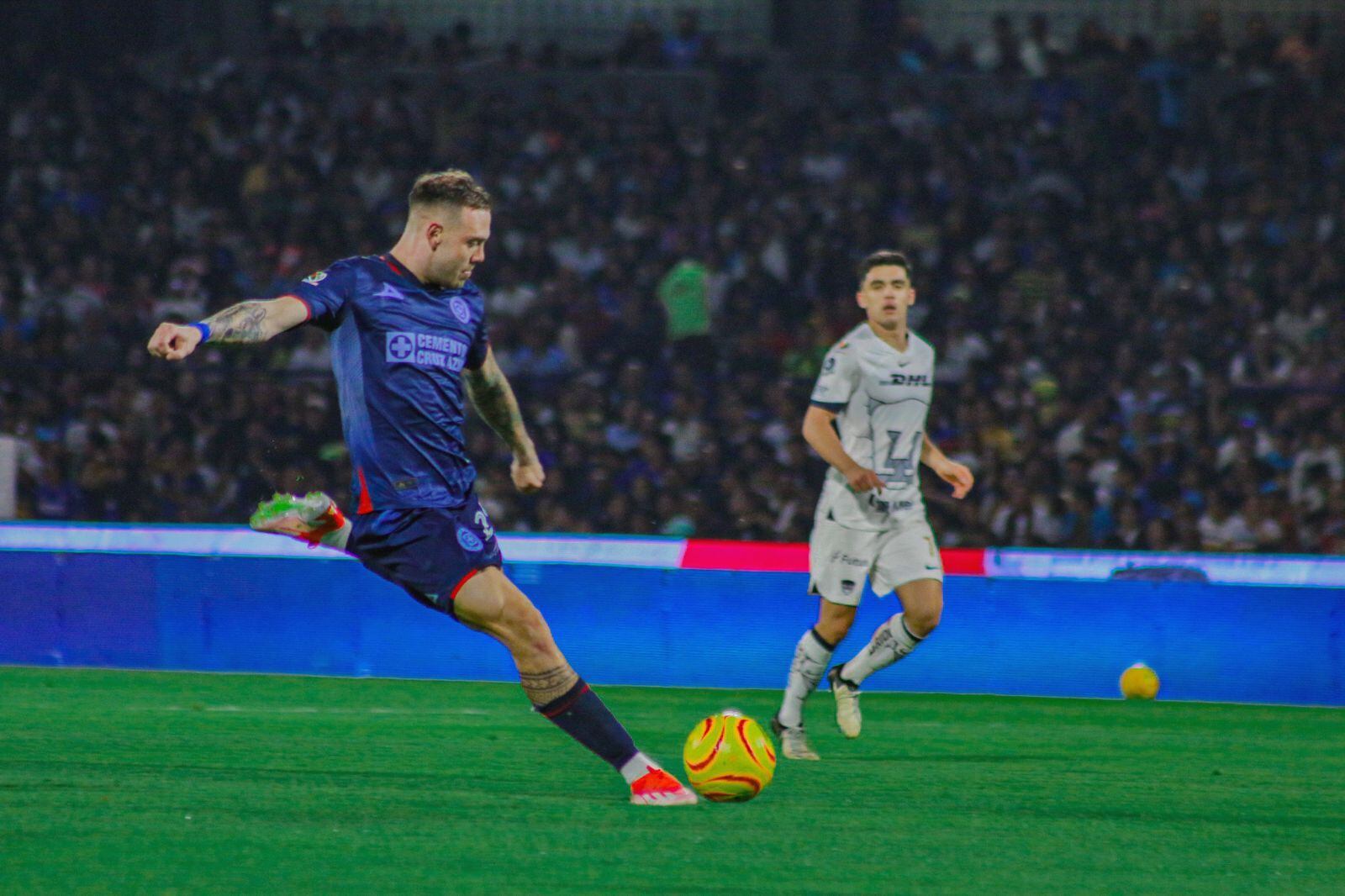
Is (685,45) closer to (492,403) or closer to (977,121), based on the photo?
(977,121)

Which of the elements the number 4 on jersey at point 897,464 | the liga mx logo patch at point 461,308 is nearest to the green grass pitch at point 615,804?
the number 4 on jersey at point 897,464

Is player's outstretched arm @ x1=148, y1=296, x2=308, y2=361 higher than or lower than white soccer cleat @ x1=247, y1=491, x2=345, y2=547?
higher

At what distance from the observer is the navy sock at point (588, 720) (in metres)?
5.70

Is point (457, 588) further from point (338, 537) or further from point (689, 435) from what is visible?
point (689, 435)

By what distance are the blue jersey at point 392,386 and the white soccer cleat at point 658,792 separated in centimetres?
107

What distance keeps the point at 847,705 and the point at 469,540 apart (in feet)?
9.57

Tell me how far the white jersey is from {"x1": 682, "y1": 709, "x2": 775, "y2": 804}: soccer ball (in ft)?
6.72

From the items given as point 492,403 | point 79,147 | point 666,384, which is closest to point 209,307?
point 79,147

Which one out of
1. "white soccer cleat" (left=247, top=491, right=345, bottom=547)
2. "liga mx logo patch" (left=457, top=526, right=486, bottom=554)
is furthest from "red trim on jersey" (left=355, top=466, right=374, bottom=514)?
"liga mx logo patch" (left=457, top=526, right=486, bottom=554)

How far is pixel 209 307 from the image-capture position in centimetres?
1647

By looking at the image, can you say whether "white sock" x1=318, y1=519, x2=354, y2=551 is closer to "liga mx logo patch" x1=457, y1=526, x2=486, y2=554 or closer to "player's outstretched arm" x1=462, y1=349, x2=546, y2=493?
"liga mx logo patch" x1=457, y1=526, x2=486, y2=554

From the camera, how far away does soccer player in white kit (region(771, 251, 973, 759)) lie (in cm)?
783

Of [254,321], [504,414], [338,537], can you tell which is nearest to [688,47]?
[504,414]

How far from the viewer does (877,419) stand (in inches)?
314
